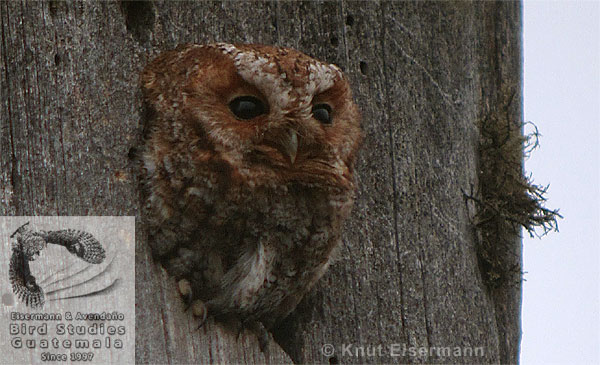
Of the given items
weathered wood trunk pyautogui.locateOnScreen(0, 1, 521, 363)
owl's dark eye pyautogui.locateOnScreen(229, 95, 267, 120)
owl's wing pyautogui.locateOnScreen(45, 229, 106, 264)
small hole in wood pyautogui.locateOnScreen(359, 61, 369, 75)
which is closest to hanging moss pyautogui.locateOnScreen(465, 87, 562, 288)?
weathered wood trunk pyautogui.locateOnScreen(0, 1, 521, 363)

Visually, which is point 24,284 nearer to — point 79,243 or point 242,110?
point 79,243

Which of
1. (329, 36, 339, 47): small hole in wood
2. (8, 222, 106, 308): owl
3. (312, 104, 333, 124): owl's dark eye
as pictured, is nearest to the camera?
(8, 222, 106, 308): owl

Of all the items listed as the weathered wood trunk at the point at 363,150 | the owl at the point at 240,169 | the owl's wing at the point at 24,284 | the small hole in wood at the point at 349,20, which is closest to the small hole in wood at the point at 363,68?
the weathered wood trunk at the point at 363,150

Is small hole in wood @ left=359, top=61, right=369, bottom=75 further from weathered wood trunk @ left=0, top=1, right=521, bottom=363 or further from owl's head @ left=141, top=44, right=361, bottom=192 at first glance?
owl's head @ left=141, top=44, right=361, bottom=192

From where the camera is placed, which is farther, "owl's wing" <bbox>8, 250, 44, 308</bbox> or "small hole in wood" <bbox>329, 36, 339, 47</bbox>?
"small hole in wood" <bbox>329, 36, 339, 47</bbox>

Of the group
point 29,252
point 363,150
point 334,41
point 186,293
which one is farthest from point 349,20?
point 29,252

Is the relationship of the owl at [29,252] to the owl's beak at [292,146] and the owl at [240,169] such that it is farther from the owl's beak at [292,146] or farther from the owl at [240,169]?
the owl's beak at [292,146]
